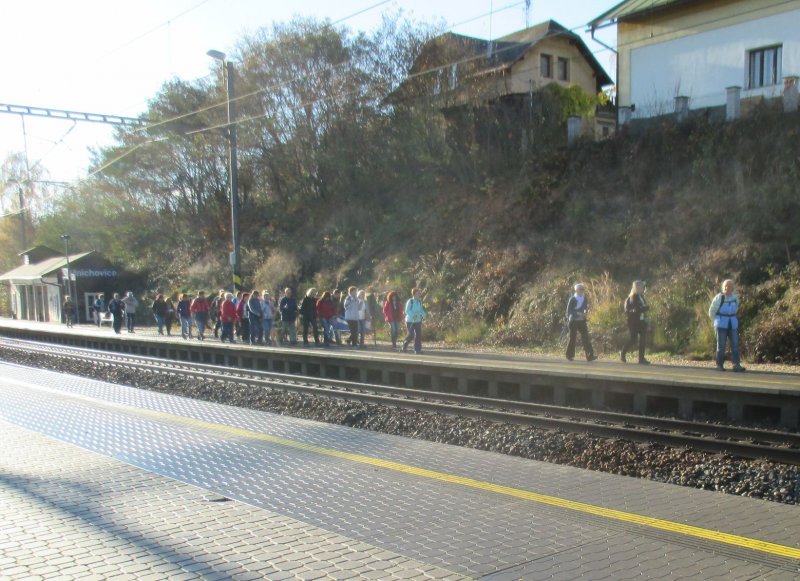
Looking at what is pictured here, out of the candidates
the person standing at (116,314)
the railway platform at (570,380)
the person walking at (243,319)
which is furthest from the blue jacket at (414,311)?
the person standing at (116,314)

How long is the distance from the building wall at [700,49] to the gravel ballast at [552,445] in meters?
18.8

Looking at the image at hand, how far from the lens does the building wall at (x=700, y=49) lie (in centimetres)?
2347

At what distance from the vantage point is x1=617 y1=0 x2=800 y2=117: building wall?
23.5 metres

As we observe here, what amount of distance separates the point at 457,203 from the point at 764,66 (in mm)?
11582

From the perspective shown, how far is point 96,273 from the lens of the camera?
42500 mm

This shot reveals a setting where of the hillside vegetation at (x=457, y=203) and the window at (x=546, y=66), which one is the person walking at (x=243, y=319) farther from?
the window at (x=546, y=66)

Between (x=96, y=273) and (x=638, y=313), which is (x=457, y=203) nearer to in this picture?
(x=638, y=313)

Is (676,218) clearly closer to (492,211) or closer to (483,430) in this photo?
(492,211)

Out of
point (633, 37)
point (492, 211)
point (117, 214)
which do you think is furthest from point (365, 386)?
point (117, 214)

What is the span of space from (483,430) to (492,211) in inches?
690

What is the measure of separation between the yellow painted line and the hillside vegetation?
36.0 feet

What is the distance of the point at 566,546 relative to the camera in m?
5.10

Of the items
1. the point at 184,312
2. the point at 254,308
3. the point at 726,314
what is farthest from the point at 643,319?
the point at 184,312

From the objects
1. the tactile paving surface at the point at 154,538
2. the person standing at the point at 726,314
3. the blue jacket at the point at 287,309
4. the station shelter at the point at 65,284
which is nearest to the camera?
the tactile paving surface at the point at 154,538
